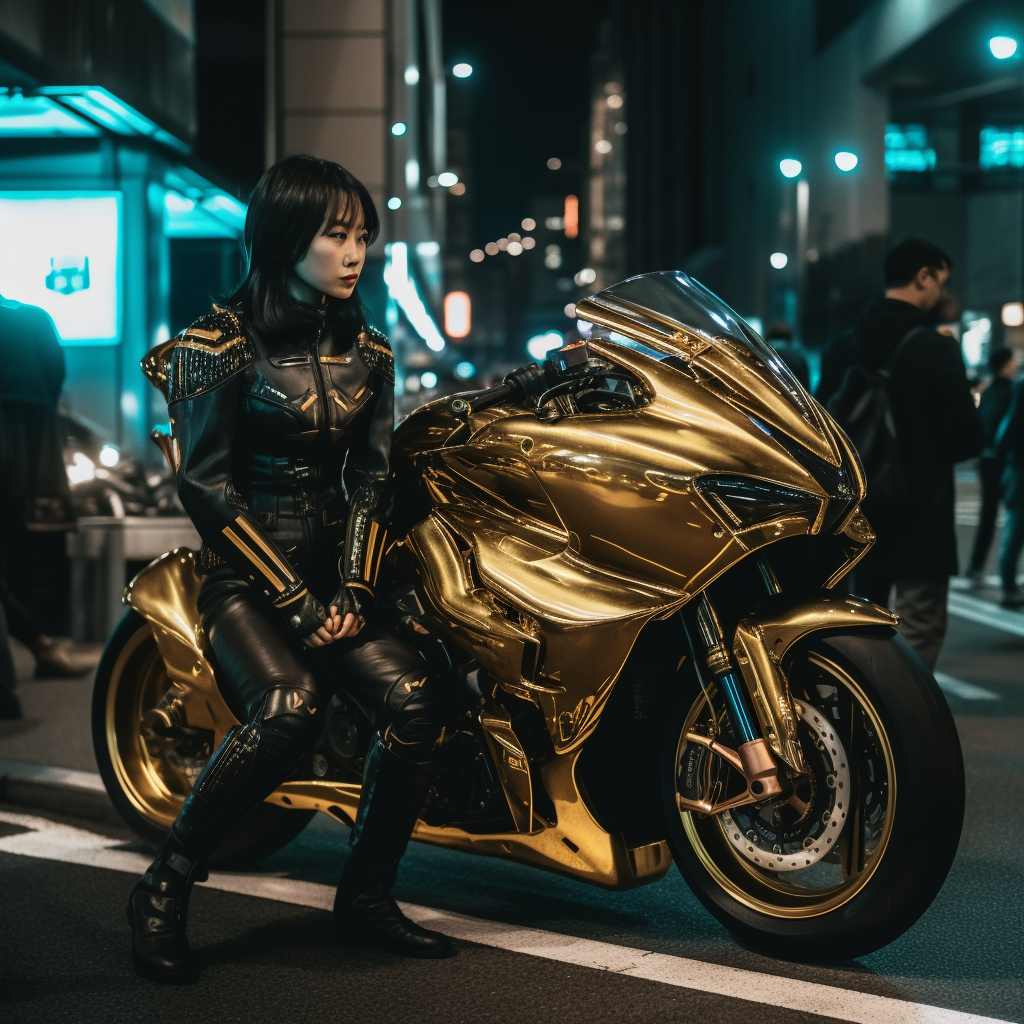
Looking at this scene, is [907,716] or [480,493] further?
[480,493]

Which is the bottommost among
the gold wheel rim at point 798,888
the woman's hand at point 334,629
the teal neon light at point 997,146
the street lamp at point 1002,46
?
the gold wheel rim at point 798,888

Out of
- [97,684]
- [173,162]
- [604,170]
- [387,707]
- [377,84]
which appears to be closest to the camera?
[387,707]

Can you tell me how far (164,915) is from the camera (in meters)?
3.56

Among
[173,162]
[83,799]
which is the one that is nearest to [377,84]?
[173,162]

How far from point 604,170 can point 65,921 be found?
151m

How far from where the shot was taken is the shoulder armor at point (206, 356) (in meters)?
3.68

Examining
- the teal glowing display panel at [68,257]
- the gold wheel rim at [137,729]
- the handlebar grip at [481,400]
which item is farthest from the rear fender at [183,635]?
the teal glowing display panel at [68,257]

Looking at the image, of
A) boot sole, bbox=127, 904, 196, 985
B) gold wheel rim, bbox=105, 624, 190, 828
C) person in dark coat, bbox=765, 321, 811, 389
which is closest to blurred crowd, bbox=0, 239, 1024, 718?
person in dark coat, bbox=765, 321, 811, 389

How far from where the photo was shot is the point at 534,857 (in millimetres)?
3668

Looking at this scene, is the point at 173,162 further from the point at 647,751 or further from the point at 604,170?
the point at 604,170

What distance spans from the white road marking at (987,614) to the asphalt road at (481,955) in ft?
18.9

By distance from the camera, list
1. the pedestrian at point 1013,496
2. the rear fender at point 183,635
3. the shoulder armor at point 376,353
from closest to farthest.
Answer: the shoulder armor at point 376,353 → the rear fender at point 183,635 → the pedestrian at point 1013,496

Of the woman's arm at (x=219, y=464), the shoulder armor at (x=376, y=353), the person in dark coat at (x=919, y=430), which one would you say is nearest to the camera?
the woman's arm at (x=219, y=464)

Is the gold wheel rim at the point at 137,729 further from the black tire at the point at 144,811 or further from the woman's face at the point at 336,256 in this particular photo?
the woman's face at the point at 336,256
